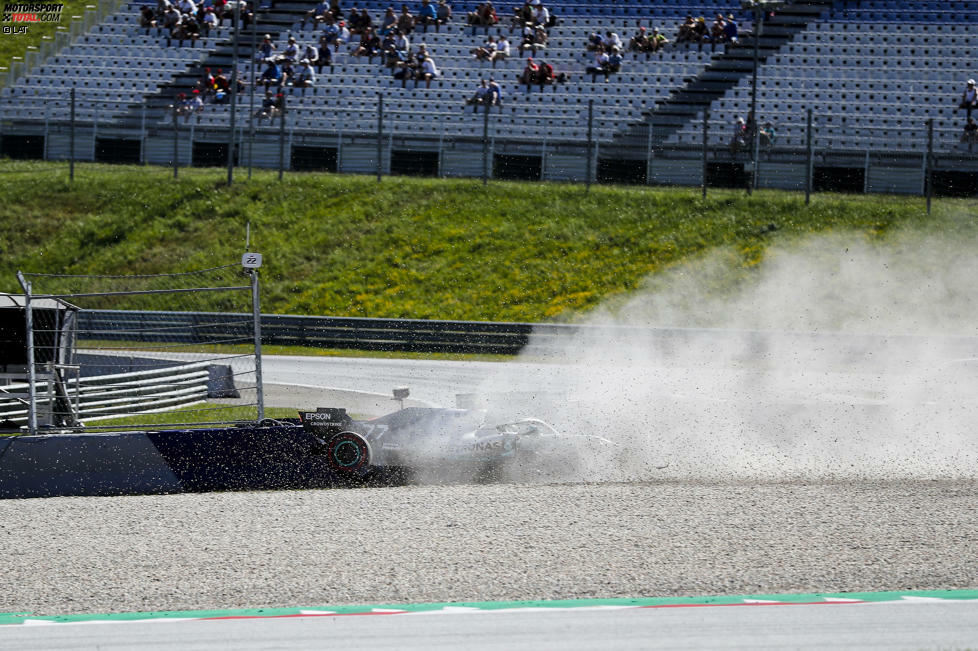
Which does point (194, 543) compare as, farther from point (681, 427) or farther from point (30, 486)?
point (681, 427)

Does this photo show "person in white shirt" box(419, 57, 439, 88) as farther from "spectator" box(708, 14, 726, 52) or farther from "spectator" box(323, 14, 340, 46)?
"spectator" box(708, 14, 726, 52)

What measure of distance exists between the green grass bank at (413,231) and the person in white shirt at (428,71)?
157 inches

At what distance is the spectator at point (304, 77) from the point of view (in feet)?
91.6

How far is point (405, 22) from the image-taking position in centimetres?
2925

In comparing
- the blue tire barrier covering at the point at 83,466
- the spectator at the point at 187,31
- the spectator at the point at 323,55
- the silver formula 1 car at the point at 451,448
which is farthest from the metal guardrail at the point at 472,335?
the spectator at the point at 187,31

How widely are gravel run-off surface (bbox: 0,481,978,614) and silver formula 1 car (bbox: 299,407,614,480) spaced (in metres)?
0.26

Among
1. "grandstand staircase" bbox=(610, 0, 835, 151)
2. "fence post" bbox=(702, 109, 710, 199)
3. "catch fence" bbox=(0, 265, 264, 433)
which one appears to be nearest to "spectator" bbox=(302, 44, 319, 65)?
"grandstand staircase" bbox=(610, 0, 835, 151)

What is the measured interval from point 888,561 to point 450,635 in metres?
3.03

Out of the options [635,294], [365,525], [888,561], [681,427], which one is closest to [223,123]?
[635,294]

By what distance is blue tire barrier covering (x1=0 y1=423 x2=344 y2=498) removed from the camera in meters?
8.60

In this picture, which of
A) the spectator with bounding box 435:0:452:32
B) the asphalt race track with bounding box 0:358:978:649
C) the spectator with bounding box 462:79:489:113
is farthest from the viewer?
the spectator with bounding box 435:0:452:32

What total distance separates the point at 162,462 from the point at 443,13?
23.1m

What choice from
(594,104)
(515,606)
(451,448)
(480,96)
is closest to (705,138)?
→ (594,104)

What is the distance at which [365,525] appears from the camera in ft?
25.1
